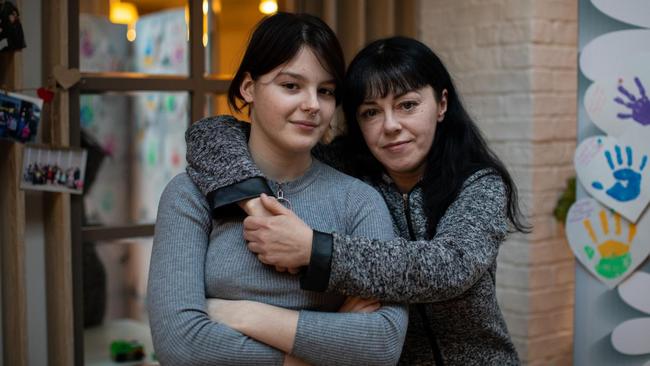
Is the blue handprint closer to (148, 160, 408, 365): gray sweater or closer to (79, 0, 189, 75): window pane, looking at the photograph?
(148, 160, 408, 365): gray sweater

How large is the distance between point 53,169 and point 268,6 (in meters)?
1.00

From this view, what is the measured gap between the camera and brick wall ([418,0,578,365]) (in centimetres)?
270

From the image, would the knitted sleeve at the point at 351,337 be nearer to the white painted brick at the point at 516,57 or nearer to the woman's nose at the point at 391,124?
the woman's nose at the point at 391,124

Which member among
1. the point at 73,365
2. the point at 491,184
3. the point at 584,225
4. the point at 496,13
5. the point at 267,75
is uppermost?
the point at 496,13

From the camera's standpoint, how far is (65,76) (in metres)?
2.13

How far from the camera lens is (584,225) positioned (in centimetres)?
217

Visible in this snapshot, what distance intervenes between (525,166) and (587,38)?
2.27 feet

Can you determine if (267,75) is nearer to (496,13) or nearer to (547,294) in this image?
(496,13)

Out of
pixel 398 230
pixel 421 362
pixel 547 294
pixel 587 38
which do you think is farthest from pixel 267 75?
pixel 547 294

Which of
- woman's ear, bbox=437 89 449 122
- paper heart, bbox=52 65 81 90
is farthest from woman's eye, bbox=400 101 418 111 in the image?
paper heart, bbox=52 65 81 90

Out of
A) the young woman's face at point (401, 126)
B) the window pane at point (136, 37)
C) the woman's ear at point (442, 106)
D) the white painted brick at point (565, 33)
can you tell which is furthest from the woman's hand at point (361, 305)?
the white painted brick at point (565, 33)

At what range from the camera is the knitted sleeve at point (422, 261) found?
1321 mm

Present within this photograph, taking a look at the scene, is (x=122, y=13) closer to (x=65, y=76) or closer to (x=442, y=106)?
(x=65, y=76)

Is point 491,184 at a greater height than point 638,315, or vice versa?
point 491,184
